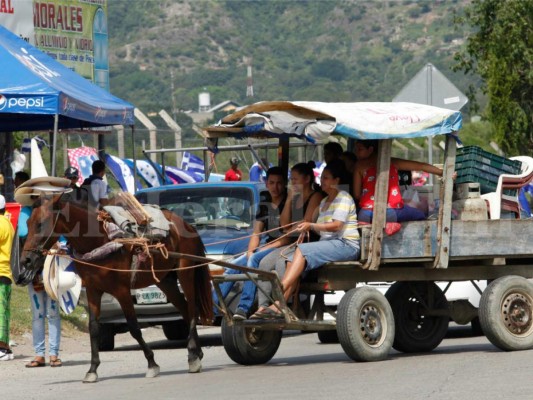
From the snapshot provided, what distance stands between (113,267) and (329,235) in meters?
2.10

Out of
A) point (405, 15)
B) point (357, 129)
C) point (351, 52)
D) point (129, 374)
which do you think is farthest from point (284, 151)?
point (405, 15)

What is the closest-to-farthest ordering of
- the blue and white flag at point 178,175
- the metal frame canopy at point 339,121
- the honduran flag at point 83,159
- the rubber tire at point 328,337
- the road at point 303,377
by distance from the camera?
the road at point 303,377
the metal frame canopy at point 339,121
the rubber tire at point 328,337
the honduran flag at point 83,159
the blue and white flag at point 178,175

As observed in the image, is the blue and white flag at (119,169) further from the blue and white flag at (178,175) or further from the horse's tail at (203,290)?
the horse's tail at (203,290)

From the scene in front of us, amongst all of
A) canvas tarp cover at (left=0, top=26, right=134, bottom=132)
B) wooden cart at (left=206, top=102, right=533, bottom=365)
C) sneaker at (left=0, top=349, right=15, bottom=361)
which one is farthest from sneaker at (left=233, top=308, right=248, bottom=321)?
canvas tarp cover at (left=0, top=26, right=134, bottom=132)

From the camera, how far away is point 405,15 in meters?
161

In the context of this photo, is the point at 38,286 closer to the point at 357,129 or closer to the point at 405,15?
the point at 357,129

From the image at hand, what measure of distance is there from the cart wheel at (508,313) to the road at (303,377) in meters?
0.20

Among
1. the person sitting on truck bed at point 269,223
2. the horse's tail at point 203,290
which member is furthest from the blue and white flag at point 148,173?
the horse's tail at point 203,290

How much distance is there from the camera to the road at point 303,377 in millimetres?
10289

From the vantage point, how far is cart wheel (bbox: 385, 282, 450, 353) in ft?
44.6

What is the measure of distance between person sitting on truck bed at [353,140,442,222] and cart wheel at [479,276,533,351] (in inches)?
41.6

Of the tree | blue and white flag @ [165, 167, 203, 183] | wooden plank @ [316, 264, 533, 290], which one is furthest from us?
the tree

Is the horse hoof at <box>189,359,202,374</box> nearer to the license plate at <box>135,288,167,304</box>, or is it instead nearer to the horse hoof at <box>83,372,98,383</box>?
the horse hoof at <box>83,372,98,383</box>

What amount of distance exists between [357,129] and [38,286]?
4.35m
